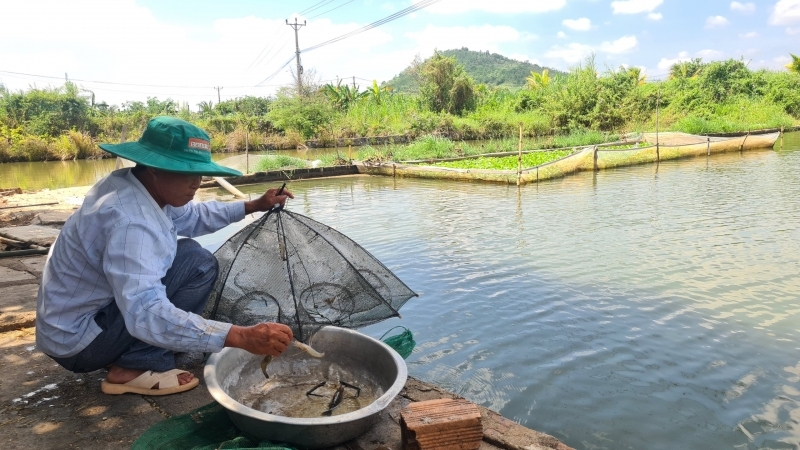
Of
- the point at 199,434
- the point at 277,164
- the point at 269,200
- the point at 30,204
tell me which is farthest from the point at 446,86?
the point at 199,434

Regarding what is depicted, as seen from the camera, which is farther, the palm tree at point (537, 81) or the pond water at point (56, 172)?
the palm tree at point (537, 81)

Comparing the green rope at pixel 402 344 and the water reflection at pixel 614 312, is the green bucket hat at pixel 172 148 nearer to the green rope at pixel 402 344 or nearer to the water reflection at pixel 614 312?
the green rope at pixel 402 344

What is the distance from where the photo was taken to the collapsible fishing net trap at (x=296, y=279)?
2.13m

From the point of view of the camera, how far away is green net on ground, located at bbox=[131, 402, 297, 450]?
1610 millimetres

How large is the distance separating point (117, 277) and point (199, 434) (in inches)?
22.2

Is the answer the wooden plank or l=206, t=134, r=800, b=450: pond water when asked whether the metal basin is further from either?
l=206, t=134, r=800, b=450: pond water

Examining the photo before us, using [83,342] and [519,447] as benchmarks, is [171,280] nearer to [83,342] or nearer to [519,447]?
[83,342]

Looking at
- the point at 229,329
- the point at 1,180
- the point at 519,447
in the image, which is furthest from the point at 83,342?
the point at 1,180

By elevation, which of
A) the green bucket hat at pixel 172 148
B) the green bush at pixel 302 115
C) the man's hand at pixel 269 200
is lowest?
the man's hand at pixel 269 200

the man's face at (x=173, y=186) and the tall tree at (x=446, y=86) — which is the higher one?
the tall tree at (x=446, y=86)

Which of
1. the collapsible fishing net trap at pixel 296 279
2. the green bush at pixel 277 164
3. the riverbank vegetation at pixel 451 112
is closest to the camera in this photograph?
the collapsible fishing net trap at pixel 296 279

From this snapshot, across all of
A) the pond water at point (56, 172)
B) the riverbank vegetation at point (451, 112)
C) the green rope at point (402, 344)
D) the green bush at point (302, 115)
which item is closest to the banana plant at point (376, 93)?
the riverbank vegetation at point (451, 112)

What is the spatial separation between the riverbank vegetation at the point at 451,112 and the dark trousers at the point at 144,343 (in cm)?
1872

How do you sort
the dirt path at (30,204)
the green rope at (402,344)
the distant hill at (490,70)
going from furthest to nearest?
the distant hill at (490,70) < the dirt path at (30,204) < the green rope at (402,344)
